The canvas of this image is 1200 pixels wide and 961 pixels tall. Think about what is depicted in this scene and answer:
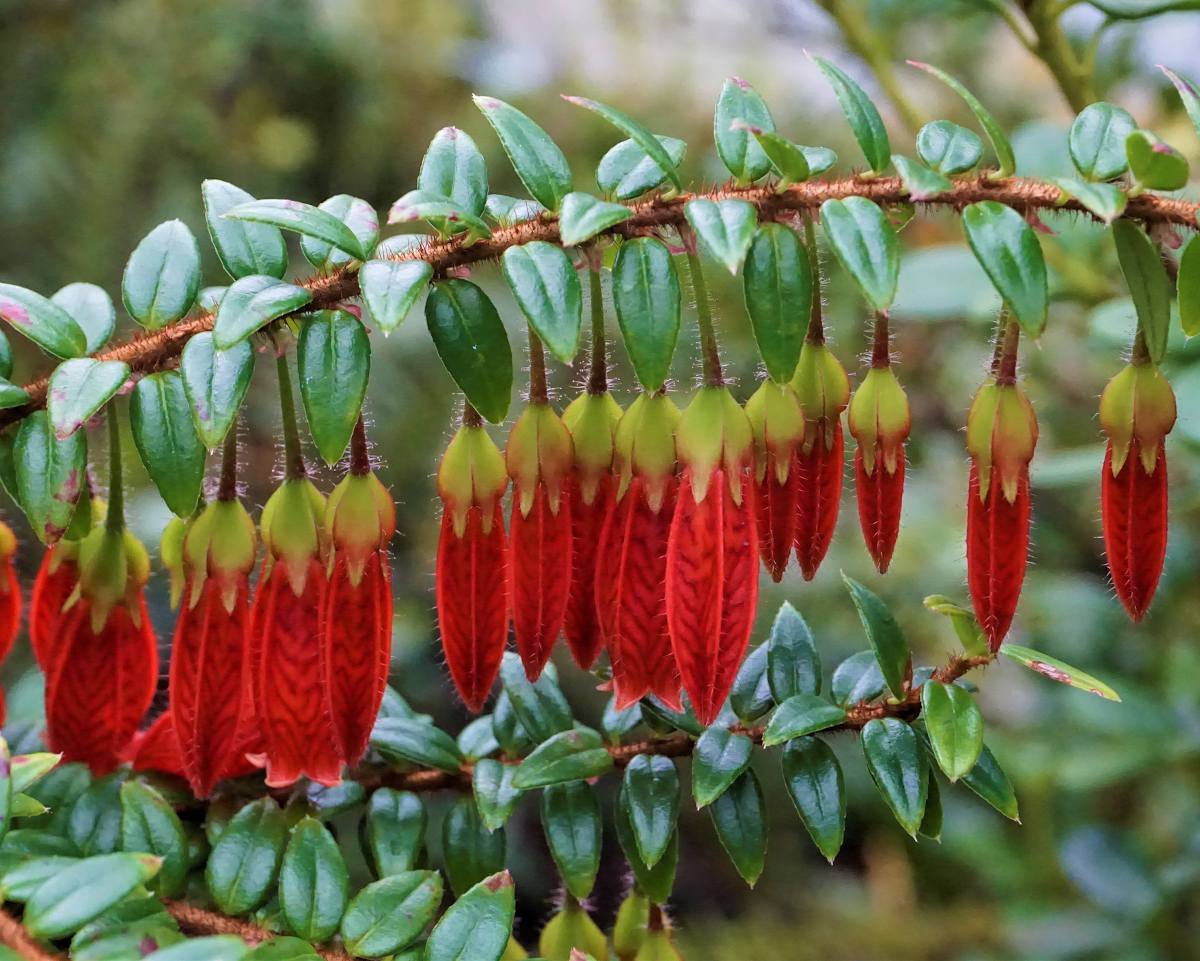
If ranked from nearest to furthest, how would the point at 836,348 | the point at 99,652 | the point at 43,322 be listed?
the point at 43,322 < the point at 99,652 < the point at 836,348

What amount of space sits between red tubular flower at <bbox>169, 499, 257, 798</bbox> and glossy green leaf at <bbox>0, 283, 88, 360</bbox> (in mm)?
105

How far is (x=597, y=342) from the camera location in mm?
582

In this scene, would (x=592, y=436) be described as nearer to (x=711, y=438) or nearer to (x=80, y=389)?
(x=711, y=438)

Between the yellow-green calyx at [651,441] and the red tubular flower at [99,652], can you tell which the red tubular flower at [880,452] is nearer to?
the yellow-green calyx at [651,441]

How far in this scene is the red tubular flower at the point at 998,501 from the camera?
59cm

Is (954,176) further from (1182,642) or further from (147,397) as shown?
(1182,642)

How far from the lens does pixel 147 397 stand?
0.55 meters

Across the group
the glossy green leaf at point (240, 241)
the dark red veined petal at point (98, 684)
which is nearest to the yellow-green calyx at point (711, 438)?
the glossy green leaf at point (240, 241)

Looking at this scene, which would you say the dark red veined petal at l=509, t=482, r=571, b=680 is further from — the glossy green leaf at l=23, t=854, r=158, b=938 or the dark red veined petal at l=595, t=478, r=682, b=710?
the glossy green leaf at l=23, t=854, r=158, b=938

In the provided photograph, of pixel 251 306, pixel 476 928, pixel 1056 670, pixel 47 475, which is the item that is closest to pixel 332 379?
pixel 251 306

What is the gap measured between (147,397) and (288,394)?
6 centimetres

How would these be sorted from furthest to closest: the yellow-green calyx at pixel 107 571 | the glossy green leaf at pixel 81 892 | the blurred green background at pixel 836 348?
the blurred green background at pixel 836 348, the yellow-green calyx at pixel 107 571, the glossy green leaf at pixel 81 892

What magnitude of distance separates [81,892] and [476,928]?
164mm

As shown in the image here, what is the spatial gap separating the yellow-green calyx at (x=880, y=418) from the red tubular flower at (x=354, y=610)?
231 mm
